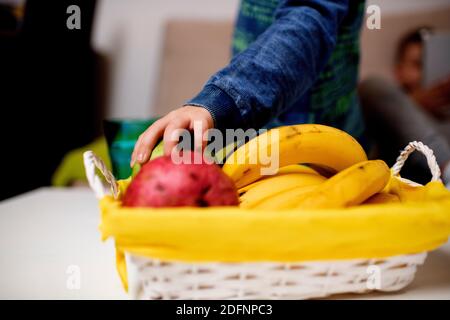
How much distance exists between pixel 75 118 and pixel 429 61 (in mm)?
1291

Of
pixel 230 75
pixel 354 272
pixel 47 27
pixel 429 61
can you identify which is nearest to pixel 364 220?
pixel 354 272

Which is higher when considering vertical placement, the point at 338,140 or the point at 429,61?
the point at 429,61

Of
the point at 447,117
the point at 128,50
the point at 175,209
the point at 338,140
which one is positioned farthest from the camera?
the point at 128,50

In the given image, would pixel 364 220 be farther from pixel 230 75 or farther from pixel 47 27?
pixel 47 27

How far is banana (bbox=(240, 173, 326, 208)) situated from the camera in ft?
1.25

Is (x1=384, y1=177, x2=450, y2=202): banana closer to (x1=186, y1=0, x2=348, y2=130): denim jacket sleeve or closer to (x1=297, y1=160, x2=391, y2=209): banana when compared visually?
(x1=297, y1=160, x2=391, y2=209): banana

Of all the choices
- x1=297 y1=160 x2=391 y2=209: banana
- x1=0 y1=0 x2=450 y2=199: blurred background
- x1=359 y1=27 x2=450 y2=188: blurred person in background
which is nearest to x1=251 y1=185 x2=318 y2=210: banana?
x1=297 y1=160 x2=391 y2=209: banana

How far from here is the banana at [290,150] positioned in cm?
39

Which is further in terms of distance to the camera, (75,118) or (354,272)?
(75,118)

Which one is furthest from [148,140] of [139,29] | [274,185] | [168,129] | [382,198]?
[139,29]

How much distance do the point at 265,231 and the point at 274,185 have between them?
0.11m

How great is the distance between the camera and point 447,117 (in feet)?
4.84

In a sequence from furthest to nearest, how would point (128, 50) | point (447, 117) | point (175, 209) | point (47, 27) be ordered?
point (128, 50)
point (447, 117)
point (47, 27)
point (175, 209)

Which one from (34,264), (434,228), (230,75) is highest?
(230,75)
